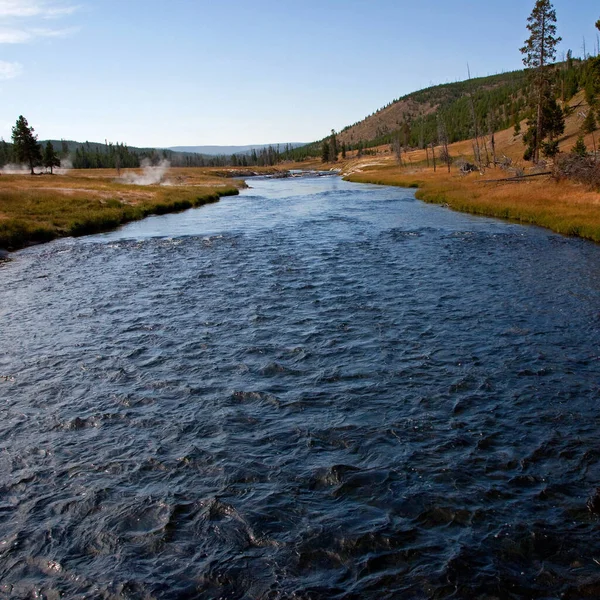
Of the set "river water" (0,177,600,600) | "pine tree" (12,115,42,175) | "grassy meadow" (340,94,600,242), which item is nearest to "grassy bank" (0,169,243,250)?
"river water" (0,177,600,600)

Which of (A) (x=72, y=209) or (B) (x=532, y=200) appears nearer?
(B) (x=532, y=200)

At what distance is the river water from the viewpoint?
8219 mm

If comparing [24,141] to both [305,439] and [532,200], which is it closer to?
[532,200]

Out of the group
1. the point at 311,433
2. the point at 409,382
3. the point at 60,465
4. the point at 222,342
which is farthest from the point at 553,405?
the point at 60,465

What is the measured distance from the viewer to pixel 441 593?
763 centimetres

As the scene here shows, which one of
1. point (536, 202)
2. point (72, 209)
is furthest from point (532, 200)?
point (72, 209)

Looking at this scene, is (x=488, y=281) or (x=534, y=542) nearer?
(x=534, y=542)

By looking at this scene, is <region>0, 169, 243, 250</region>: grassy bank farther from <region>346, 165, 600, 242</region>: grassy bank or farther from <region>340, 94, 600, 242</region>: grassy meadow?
<region>346, 165, 600, 242</region>: grassy bank

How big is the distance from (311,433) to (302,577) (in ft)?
13.7

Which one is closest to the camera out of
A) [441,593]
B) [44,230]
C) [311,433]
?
[441,593]

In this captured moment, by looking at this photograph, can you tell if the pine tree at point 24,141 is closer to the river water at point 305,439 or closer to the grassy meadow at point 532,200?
the grassy meadow at point 532,200

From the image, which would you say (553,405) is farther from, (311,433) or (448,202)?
(448,202)

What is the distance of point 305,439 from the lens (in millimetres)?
11789

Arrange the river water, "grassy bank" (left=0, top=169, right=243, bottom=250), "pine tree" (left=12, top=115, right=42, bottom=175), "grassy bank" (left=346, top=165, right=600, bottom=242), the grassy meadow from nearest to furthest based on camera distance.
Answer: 1. the river water
2. "grassy bank" (left=346, top=165, right=600, bottom=242)
3. the grassy meadow
4. "grassy bank" (left=0, top=169, right=243, bottom=250)
5. "pine tree" (left=12, top=115, right=42, bottom=175)
